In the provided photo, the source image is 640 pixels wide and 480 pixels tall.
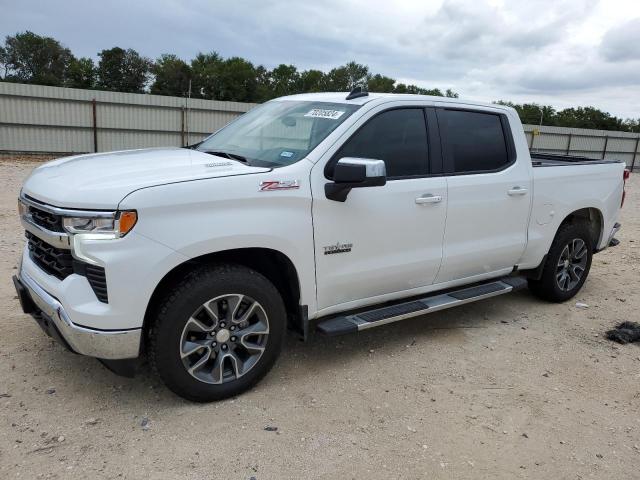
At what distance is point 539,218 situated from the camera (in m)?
4.89

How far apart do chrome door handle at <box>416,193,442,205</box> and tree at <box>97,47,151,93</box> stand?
59477mm

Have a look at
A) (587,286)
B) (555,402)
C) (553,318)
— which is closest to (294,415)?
(555,402)

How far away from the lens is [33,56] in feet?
195

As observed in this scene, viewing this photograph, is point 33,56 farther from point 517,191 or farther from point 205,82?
point 517,191

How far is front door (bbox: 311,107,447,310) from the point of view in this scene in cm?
351

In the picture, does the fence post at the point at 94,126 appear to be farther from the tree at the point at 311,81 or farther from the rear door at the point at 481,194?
the tree at the point at 311,81

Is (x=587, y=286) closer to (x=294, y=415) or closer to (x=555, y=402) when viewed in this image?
(x=555, y=402)

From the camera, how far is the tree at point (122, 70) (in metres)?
58.2

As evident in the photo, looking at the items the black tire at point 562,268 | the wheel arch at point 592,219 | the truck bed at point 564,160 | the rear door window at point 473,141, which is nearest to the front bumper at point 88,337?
the rear door window at point 473,141

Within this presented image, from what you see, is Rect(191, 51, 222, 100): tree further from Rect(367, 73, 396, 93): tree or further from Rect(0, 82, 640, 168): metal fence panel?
Rect(0, 82, 640, 168): metal fence panel

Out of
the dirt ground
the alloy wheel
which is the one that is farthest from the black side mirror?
the dirt ground

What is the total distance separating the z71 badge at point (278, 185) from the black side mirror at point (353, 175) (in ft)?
0.74

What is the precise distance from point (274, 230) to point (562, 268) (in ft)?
11.6

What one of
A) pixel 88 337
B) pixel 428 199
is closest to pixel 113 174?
pixel 88 337
